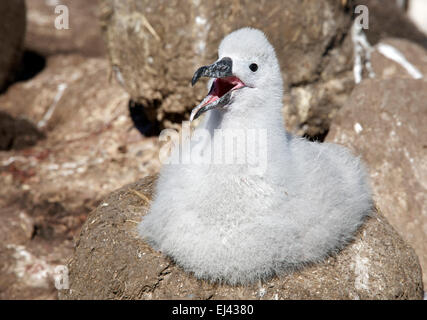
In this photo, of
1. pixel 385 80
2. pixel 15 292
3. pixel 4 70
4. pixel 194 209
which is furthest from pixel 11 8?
pixel 194 209

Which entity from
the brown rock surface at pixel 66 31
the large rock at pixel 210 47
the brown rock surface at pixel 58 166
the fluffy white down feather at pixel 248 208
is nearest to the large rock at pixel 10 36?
the brown rock surface at pixel 58 166

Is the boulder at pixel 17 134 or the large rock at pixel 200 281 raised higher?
the large rock at pixel 200 281

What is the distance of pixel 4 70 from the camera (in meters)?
7.54

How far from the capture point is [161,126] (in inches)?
226

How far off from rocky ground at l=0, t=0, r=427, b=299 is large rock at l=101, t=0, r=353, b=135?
11mm

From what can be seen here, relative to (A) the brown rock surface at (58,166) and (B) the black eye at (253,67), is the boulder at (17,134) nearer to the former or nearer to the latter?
(A) the brown rock surface at (58,166)

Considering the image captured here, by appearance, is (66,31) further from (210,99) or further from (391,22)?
(210,99)

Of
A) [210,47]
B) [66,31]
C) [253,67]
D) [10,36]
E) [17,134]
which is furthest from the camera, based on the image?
[66,31]

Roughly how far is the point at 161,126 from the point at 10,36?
329 cm

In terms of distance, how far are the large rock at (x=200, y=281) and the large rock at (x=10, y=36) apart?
504cm

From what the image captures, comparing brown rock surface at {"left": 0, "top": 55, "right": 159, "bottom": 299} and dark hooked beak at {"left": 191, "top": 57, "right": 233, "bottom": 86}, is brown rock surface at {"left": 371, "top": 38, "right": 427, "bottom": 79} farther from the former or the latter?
dark hooked beak at {"left": 191, "top": 57, "right": 233, "bottom": 86}

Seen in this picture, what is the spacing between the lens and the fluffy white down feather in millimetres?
2723

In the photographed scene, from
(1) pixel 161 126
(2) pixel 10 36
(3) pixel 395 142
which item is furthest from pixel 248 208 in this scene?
(2) pixel 10 36

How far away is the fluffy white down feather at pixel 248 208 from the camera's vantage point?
8.93 feet
